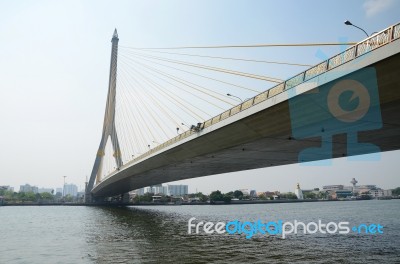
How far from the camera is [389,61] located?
46.9ft

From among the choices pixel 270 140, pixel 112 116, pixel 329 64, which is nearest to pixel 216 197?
pixel 112 116

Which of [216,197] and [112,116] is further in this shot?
[216,197]

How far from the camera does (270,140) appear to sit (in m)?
28.1

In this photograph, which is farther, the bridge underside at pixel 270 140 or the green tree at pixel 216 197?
the green tree at pixel 216 197

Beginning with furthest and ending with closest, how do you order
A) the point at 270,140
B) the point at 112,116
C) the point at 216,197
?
1. the point at 216,197
2. the point at 112,116
3. the point at 270,140

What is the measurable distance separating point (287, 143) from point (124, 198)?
347ft

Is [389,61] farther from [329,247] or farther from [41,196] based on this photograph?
[41,196]

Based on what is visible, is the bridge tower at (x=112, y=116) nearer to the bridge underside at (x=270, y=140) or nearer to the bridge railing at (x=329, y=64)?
the bridge underside at (x=270, y=140)

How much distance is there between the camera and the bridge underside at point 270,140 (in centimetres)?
1730

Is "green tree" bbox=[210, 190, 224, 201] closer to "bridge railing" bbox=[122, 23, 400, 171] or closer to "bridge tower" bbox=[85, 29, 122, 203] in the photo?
"bridge tower" bbox=[85, 29, 122, 203]

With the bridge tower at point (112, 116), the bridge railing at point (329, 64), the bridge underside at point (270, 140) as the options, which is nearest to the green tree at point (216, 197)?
the bridge tower at point (112, 116)

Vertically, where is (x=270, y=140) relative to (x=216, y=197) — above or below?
above

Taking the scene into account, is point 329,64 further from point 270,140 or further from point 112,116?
point 112,116

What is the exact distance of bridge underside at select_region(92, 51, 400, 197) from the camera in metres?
17.3
